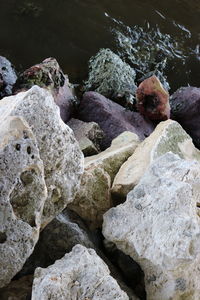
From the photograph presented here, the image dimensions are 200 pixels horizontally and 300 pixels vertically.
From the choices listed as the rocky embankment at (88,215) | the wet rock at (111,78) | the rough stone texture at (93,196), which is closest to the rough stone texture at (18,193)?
the rocky embankment at (88,215)

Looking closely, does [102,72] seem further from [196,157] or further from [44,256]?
[44,256]

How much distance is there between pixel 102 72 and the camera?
311 centimetres

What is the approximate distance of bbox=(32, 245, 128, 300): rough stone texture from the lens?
1.12 m

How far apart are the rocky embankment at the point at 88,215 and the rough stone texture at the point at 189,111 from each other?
905mm

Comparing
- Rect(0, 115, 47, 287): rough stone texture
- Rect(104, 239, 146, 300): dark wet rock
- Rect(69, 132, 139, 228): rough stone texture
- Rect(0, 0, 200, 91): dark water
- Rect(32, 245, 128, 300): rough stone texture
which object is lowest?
Rect(0, 0, 200, 91): dark water

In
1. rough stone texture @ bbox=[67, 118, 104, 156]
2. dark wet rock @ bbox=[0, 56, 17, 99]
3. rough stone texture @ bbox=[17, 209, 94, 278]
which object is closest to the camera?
rough stone texture @ bbox=[17, 209, 94, 278]

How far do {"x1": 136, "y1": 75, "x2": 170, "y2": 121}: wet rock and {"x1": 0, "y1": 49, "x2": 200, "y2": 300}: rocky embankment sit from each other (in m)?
0.68

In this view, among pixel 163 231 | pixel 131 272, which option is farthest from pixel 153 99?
pixel 163 231

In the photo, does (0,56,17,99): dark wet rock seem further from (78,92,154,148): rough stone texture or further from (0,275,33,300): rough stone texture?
(0,275,33,300): rough stone texture

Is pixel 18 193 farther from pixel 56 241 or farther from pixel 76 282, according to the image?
pixel 56 241

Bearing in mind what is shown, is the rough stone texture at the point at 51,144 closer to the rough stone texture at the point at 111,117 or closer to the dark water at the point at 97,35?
the rough stone texture at the point at 111,117

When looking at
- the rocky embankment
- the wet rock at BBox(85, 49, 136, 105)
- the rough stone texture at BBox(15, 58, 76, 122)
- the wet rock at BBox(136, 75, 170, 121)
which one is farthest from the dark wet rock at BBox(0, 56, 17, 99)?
the rocky embankment

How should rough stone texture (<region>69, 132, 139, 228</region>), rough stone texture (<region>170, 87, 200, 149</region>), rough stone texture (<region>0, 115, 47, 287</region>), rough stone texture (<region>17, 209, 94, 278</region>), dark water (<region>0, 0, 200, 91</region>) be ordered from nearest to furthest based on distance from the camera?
1. rough stone texture (<region>0, 115, 47, 287</region>)
2. rough stone texture (<region>17, 209, 94, 278</region>)
3. rough stone texture (<region>69, 132, 139, 228</region>)
4. rough stone texture (<region>170, 87, 200, 149</region>)
5. dark water (<region>0, 0, 200, 91</region>)

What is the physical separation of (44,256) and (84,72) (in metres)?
2.01
